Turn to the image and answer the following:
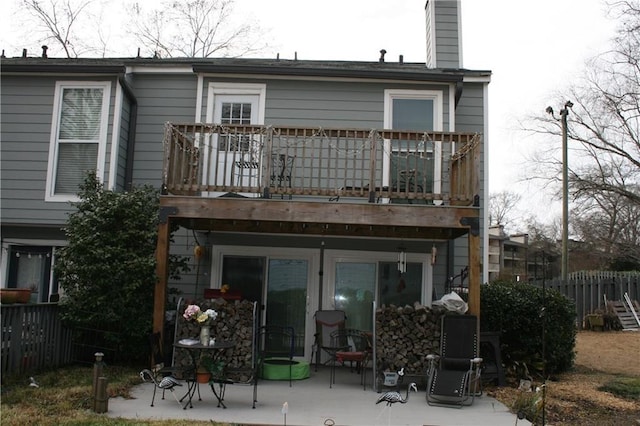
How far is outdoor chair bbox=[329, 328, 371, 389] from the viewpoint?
762 cm

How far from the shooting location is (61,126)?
9266mm

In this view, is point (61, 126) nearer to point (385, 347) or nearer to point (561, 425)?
point (385, 347)

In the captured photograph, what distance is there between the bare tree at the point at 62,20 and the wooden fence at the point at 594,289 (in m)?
17.6

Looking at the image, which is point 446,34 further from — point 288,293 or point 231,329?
point 231,329

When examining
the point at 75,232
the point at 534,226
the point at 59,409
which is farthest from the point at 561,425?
the point at 534,226

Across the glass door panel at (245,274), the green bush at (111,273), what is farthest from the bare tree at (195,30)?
the green bush at (111,273)

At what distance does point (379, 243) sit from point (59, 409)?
5451 millimetres

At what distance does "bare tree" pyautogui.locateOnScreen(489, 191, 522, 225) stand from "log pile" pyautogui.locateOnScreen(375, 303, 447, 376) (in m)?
33.6

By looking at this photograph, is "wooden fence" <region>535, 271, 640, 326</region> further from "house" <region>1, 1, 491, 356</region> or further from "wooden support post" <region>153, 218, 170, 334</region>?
"wooden support post" <region>153, 218, 170, 334</region>

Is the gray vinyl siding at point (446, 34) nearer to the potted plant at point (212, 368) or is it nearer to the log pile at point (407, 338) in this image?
the log pile at point (407, 338)

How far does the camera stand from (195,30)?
68.4ft

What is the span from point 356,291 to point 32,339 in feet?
15.8

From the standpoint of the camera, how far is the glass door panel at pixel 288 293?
9.33 metres

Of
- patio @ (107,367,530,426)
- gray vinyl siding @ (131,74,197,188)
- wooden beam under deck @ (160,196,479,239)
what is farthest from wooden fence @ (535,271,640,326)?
gray vinyl siding @ (131,74,197,188)
